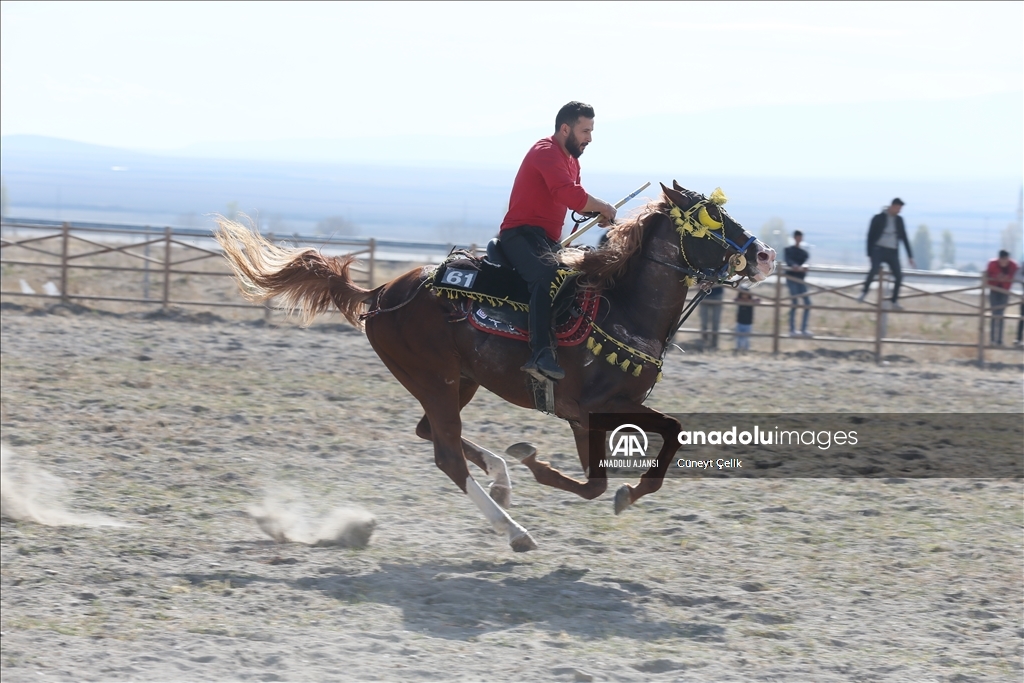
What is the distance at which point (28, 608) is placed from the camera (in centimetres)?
562

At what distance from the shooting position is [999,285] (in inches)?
616

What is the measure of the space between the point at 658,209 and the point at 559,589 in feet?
7.32

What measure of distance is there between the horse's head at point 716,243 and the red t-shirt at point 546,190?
20.9 inches

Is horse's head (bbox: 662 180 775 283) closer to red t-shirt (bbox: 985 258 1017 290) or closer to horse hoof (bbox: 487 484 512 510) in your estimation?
horse hoof (bbox: 487 484 512 510)

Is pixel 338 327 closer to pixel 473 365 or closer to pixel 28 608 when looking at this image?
pixel 473 365

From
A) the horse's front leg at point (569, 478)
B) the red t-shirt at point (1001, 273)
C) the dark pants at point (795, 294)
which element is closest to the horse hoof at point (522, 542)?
the horse's front leg at point (569, 478)

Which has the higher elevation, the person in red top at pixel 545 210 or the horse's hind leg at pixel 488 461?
the person in red top at pixel 545 210

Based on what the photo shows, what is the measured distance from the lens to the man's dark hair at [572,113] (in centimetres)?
638

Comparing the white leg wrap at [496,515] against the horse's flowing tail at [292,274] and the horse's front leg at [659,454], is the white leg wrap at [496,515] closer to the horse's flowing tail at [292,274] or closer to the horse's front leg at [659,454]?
the horse's front leg at [659,454]

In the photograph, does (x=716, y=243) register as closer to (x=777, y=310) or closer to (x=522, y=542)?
(x=522, y=542)

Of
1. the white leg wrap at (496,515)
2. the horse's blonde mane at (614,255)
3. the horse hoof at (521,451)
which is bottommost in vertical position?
the white leg wrap at (496,515)

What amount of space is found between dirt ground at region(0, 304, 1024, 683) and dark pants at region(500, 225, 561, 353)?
4.30 feet

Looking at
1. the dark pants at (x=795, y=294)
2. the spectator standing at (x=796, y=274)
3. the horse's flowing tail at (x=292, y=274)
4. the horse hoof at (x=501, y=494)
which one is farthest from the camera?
the dark pants at (x=795, y=294)

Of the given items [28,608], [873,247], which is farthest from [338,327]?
[28,608]
